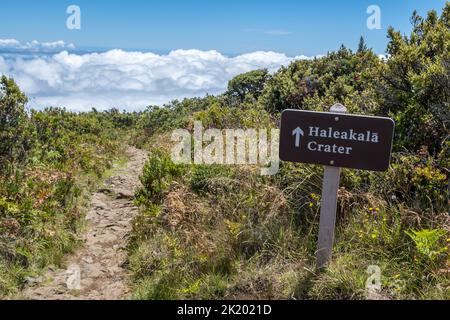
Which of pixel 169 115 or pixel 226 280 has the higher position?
pixel 169 115

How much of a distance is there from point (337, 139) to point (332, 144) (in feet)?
0.21

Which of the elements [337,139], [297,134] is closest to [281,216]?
[297,134]

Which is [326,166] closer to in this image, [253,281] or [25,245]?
[253,281]

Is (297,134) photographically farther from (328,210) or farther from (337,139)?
(328,210)

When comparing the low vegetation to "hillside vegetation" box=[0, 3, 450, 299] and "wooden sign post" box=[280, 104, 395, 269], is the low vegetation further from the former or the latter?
"wooden sign post" box=[280, 104, 395, 269]

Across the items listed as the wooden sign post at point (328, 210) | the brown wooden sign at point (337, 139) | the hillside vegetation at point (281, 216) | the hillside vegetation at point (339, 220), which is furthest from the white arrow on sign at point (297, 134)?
the hillside vegetation at point (339, 220)

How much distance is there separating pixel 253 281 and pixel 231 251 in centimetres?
61

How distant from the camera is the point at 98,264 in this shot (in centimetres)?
559

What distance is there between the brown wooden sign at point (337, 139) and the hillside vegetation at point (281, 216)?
0.91m

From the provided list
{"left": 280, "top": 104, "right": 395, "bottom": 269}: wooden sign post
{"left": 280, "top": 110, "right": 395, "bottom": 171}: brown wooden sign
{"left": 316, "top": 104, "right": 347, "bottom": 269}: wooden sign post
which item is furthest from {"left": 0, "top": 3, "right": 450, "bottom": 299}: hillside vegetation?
{"left": 280, "top": 110, "right": 395, "bottom": 171}: brown wooden sign

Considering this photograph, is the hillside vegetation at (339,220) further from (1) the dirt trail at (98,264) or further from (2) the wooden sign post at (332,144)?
(2) the wooden sign post at (332,144)

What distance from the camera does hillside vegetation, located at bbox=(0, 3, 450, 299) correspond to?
13.1 ft
